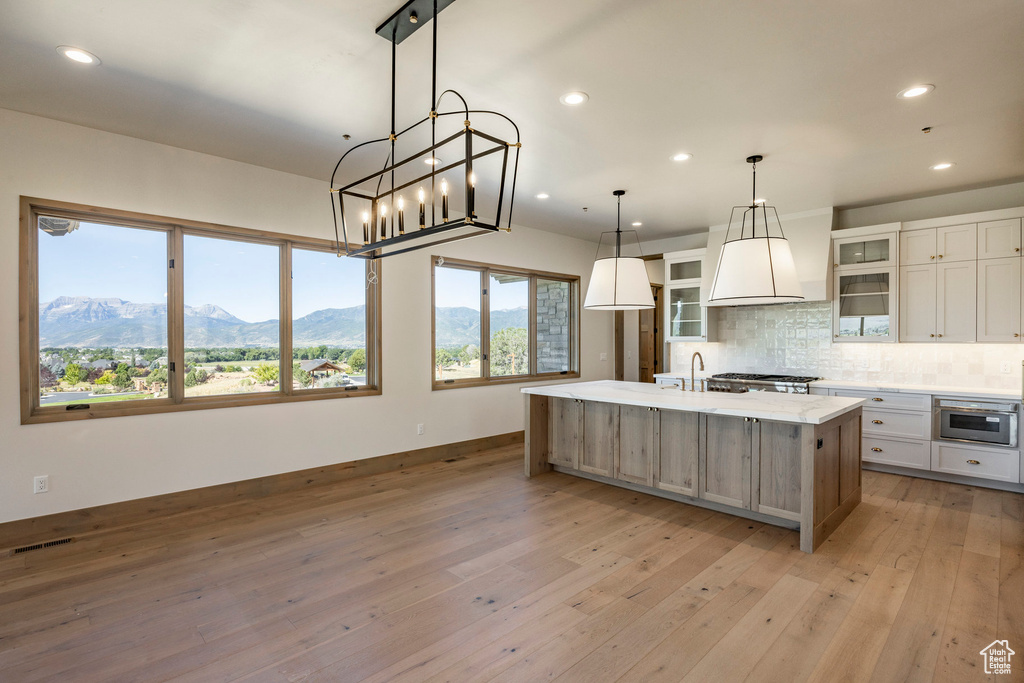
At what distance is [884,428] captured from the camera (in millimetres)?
4762

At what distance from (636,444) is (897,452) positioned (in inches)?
104

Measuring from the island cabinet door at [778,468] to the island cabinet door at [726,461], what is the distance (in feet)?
0.21

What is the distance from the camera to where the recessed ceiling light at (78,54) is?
8.09 ft

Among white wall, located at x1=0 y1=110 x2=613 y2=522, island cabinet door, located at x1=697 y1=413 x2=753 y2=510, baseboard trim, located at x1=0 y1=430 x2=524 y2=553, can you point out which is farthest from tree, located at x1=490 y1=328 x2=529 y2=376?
island cabinet door, located at x1=697 y1=413 x2=753 y2=510

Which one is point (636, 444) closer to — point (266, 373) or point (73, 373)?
point (266, 373)

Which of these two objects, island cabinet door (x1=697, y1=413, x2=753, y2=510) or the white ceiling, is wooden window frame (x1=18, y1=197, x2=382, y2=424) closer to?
the white ceiling

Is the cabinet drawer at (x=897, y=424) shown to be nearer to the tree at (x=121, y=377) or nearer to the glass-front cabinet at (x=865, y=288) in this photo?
the glass-front cabinet at (x=865, y=288)

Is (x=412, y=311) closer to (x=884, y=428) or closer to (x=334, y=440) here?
(x=334, y=440)

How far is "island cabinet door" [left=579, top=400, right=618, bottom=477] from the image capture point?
4.24m

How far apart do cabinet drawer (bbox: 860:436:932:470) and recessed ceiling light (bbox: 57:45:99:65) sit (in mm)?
5998

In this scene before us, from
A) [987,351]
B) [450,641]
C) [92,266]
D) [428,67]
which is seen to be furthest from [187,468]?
[987,351]

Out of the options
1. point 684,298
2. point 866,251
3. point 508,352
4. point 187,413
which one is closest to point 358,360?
point 187,413

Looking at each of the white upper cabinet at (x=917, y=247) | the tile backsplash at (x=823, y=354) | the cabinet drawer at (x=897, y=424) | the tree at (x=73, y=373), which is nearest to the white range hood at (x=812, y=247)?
the tile backsplash at (x=823, y=354)

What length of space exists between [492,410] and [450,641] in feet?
12.9
